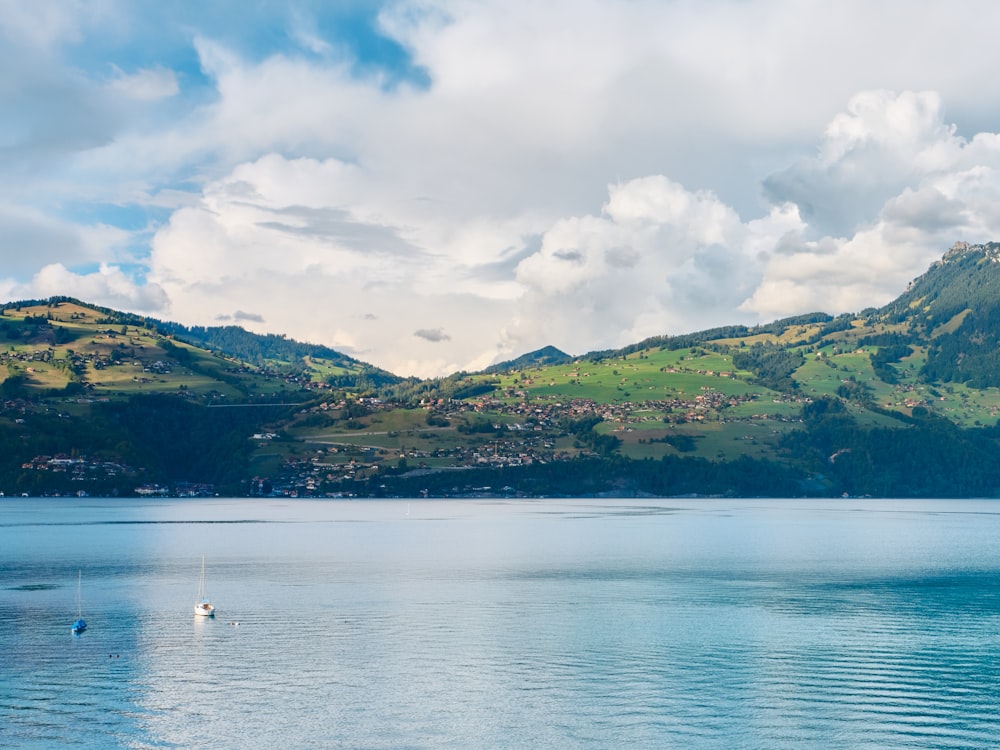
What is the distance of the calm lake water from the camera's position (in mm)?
58031

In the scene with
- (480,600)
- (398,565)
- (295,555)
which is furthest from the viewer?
(295,555)

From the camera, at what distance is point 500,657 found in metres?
77.2

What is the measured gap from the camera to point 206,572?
136 m

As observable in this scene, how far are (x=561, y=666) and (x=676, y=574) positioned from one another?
215 ft

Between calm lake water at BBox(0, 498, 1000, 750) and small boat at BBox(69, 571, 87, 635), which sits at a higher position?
small boat at BBox(69, 571, 87, 635)

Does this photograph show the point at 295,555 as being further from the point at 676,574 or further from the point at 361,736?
the point at 361,736

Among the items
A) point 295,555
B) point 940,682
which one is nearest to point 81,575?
point 295,555

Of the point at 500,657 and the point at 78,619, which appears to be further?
the point at 78,619

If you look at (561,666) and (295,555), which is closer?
(561,666)

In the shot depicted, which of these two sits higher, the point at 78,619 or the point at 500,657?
the point at 78,619

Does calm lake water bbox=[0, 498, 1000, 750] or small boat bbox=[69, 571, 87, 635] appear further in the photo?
small boat bbox=[69, 571, 87, 635]

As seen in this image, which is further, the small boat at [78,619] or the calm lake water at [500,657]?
the small boat at [78,619]

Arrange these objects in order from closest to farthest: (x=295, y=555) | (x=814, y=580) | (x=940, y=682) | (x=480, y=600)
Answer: (x=940, y=682)
(x=480, y=600)
(x=814, y=580)
(x=295, y=555)

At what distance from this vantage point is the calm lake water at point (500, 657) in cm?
5803
